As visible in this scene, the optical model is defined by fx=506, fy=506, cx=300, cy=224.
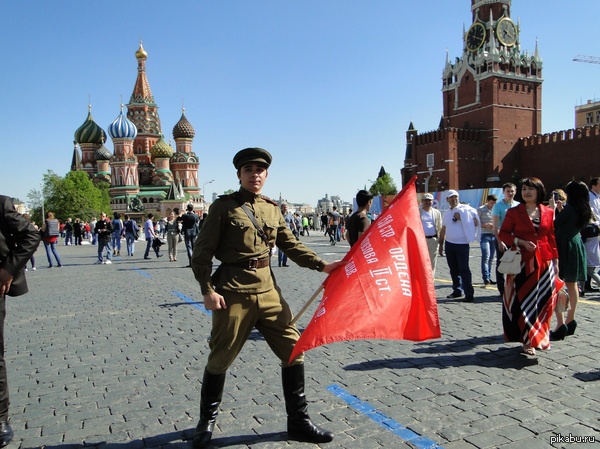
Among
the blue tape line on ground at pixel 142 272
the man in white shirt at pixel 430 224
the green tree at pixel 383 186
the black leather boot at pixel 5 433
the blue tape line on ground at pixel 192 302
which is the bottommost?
the black leather boot at pixel 5 433

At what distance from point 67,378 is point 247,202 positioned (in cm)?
265

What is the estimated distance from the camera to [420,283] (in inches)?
130

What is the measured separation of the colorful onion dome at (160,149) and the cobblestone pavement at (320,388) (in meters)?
80.2

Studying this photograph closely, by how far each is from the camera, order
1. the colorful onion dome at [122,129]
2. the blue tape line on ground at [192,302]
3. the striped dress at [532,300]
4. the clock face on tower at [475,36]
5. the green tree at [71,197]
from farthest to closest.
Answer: the colorful onion dome at [122,129], the green tree at [71,197], the clock face on tower at [475,36], the blue tape line on ground at [192,302], the striped dress at [532,300]

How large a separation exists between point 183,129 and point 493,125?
50352 mm

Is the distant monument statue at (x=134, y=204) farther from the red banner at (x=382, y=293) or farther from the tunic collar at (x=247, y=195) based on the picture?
the red banner at (x=382, y=293)

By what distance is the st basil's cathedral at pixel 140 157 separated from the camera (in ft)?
265

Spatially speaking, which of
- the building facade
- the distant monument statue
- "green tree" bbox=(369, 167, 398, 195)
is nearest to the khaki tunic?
the building facade

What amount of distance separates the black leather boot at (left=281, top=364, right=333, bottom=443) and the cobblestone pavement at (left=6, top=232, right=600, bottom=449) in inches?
2.9

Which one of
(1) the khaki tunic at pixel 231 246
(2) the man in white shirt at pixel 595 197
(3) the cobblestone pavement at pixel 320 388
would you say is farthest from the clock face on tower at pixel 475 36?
(1) the khaki tunic at pixel 231 246

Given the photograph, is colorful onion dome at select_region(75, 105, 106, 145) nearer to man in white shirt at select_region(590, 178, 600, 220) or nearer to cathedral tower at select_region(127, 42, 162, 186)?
cathedral tower at select_region(127, 42, 162, 186)

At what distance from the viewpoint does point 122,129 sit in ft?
265

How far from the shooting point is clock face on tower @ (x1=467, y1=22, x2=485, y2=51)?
2655 inches

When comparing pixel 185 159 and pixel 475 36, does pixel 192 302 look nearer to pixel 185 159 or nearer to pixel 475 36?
pixel 475 36
